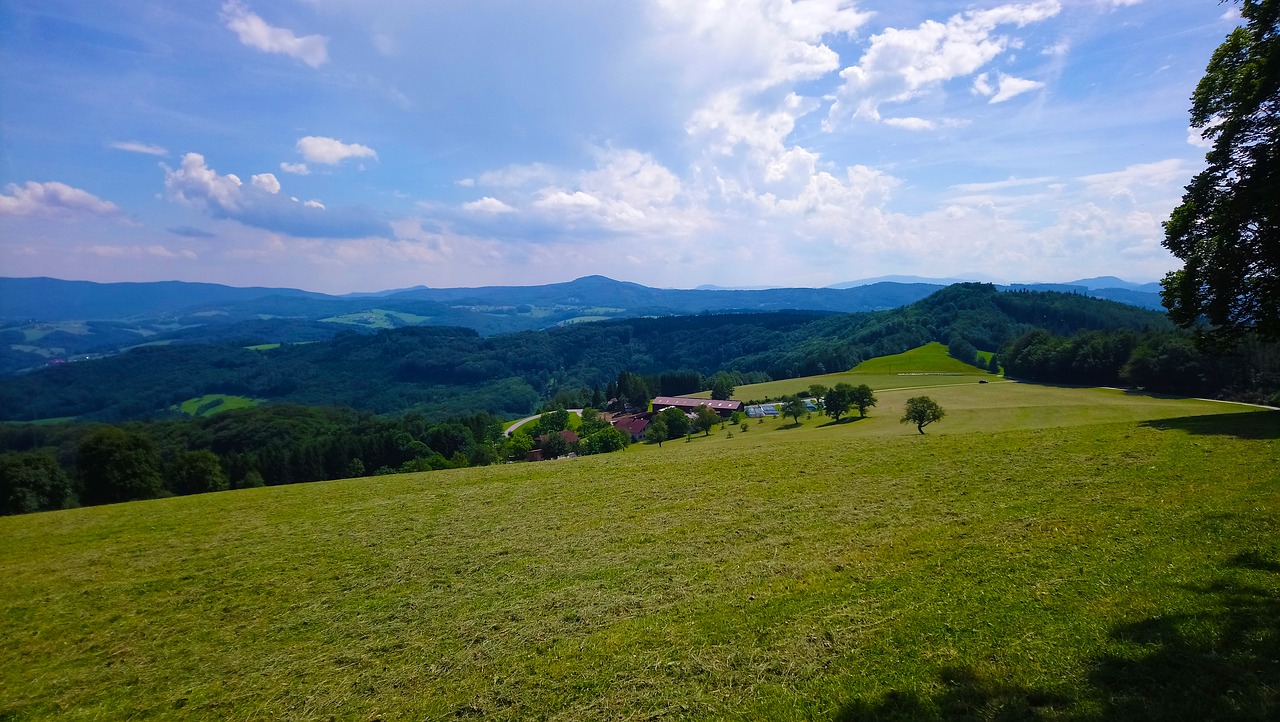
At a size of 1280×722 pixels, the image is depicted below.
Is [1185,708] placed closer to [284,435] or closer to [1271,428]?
[1271,428]

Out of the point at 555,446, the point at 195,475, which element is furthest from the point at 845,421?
the point at 195,475

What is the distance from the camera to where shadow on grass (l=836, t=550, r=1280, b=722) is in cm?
492

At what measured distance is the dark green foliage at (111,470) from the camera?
95.4ft

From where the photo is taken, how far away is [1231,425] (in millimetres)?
16781

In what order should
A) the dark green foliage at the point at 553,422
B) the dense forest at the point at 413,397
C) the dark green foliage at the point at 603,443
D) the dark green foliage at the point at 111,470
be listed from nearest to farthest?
the dark green foliage at the point at 111,470 < the dense forest at the point at 413,397 < the dark green foliage at the point at 603,443 < the dark green foliage at the point at 553,422

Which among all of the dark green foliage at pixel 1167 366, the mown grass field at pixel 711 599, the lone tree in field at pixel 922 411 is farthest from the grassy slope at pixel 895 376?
the mown grass field at pixel 711 599

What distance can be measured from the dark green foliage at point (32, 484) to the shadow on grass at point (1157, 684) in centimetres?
4359

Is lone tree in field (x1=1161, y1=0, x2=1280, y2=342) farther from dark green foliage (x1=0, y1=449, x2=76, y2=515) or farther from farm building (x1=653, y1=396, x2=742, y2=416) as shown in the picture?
farm building (x1=653, y1=396, x2=742, y2=416)

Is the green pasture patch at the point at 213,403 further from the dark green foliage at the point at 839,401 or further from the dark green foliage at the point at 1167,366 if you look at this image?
the dark green foliage at the point at 1167,366

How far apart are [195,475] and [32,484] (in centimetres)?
899

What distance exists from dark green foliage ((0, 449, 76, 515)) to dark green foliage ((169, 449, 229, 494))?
5.91m

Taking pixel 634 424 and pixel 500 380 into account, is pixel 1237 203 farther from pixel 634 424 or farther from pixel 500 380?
pixel 500 380

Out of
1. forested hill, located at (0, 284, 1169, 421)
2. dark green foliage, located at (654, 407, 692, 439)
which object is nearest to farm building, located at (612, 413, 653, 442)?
dark green foliage, located at (654, 407, 692, 439)

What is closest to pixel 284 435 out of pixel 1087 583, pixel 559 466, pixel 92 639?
pixel 559 466
